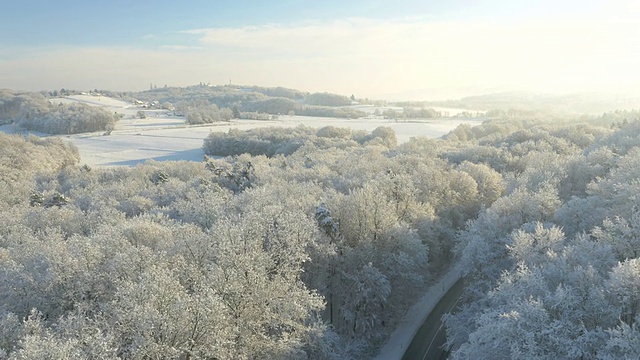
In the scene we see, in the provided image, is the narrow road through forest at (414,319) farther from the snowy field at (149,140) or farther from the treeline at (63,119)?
the treeline at (63,119)

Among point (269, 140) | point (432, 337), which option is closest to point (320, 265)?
point (432, 337)

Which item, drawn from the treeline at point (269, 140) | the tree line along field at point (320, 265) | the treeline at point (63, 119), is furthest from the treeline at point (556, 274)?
the treeline at point (63, 119)

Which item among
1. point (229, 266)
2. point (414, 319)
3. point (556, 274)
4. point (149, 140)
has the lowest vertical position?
point (414, 319)

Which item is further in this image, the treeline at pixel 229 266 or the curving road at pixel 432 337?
the curving road at pixel 432 337

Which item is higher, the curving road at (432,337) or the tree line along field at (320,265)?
the tree line along field at (320,265)

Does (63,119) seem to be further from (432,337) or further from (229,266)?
(432,337)

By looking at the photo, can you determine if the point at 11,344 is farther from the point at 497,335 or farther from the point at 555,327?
the point at 555,327
